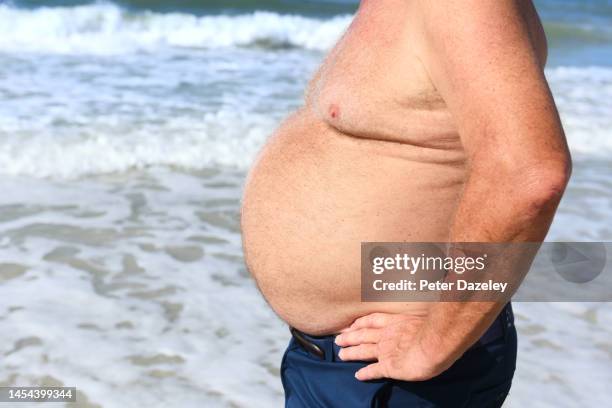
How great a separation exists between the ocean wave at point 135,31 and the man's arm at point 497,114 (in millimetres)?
9597

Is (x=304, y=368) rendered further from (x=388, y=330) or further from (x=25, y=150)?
(x=25, y=150)

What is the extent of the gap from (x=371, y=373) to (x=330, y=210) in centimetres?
30

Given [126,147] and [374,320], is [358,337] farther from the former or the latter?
[126,147]

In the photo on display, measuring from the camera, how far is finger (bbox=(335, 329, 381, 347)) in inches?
60.7

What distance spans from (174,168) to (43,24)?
7.48 meters

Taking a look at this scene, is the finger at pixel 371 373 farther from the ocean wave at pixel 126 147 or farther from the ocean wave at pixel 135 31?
the ocean wave at pixel 135 31

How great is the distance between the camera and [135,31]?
12.5 metres

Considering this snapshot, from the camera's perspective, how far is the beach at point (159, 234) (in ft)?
10.1

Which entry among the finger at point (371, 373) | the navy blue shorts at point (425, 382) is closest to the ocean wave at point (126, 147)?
the navy blue shorts at point (425, 382)

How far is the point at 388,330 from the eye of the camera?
1.53 meters

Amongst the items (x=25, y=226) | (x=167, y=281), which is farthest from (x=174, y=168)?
(x=167, y=281)

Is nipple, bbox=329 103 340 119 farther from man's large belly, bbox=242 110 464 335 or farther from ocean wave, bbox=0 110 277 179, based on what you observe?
ocean wave, bbox=0 110 277 179

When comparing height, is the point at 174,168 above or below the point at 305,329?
below

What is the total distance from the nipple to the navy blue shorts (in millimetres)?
437
